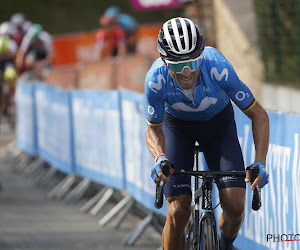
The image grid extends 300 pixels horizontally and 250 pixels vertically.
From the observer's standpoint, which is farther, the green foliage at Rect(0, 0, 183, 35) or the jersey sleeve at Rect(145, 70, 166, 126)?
the green foliage at Rect(0, 0, 183, 35)

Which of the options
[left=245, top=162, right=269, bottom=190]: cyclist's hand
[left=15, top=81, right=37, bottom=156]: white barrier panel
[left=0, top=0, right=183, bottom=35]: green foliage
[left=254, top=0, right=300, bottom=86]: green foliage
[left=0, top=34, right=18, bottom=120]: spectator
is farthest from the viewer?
[left=0, top=0, right=183, bottom=35]: green foliage

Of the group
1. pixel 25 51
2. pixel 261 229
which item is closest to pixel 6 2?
pixel 25 51

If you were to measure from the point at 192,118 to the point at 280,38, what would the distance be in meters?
8.26

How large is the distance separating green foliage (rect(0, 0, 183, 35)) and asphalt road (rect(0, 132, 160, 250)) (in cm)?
3060

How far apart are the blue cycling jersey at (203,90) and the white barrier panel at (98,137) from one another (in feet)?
13.3

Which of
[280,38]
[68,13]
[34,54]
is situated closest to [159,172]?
[280,38]

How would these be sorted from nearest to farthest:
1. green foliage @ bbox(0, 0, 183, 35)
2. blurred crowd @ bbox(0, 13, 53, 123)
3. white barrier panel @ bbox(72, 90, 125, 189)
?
white barrier panel @ bbox(72, 90, 125, 189), blurred crowd @ bbox(0, 13, 53, 123), green foliage @ bbox(0, 0, 183, 35)

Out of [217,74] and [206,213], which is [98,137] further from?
[206,213]

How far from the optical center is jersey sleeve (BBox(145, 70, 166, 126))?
579 centimetres

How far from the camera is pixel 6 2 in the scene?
43.1 m

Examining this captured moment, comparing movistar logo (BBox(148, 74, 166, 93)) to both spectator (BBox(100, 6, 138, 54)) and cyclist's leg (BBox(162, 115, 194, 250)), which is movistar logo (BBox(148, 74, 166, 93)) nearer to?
cyclist's leg (BBox(162, 115, 194, 250))

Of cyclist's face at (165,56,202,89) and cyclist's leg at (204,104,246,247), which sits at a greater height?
cyclist's face at (165,56,202,89)

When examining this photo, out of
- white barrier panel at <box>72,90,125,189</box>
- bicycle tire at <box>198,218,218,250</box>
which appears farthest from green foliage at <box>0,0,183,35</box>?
bicycle tire at <box>198,218,218,250</box>

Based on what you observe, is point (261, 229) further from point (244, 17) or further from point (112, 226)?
point (244, 17)
